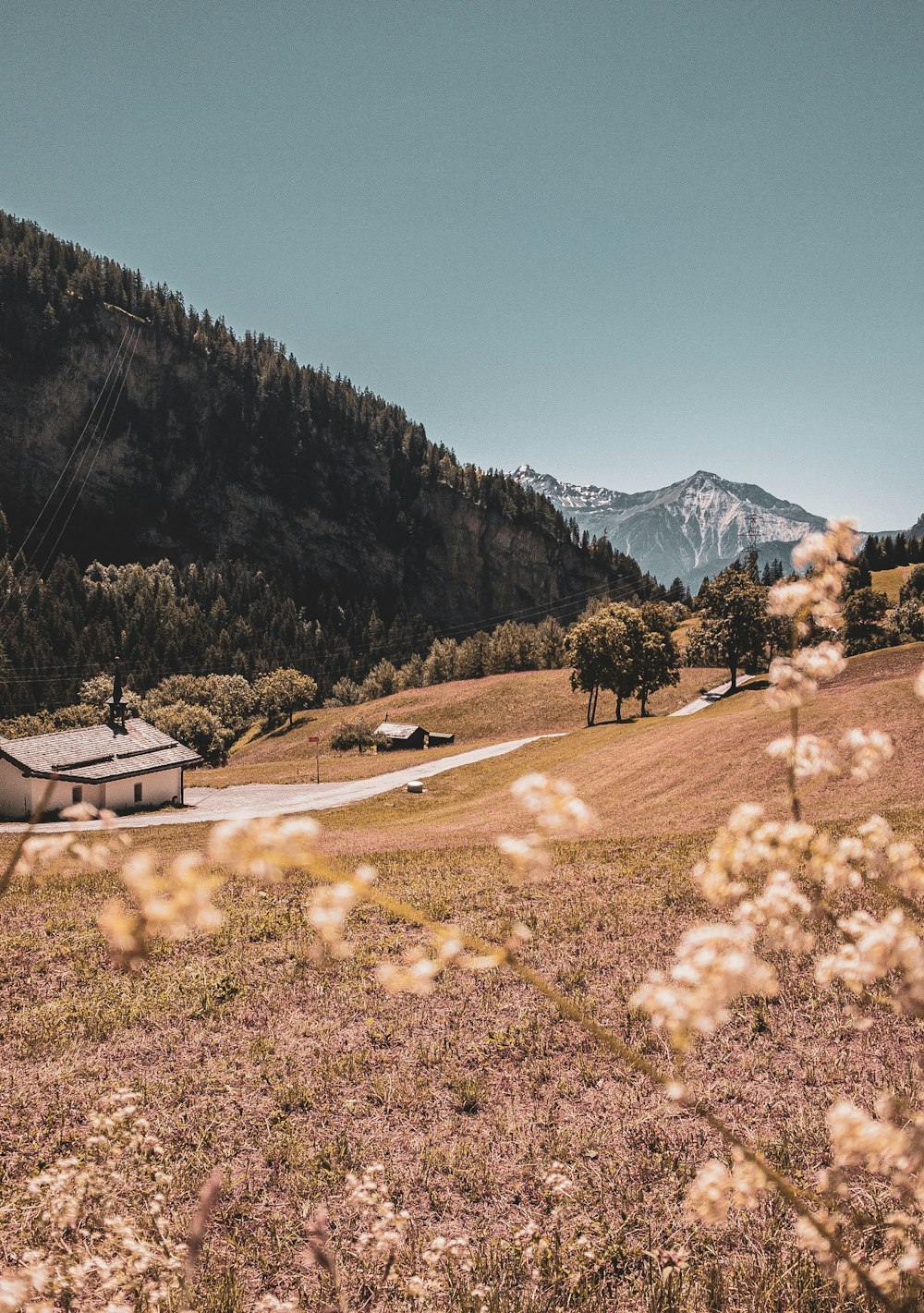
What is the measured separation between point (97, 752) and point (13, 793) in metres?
5.44

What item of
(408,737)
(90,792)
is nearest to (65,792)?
(90,792)

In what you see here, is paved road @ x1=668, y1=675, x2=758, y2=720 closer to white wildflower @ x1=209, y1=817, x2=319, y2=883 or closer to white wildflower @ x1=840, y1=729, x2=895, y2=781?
white wildflower @ x1=840, y1=729, x2=895, y2=781

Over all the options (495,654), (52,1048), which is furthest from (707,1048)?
(495,654)

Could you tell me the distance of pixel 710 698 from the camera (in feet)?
283

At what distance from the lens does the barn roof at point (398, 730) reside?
75.6m

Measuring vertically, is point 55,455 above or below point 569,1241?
above

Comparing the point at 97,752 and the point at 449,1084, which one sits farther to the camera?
the point at 97,752

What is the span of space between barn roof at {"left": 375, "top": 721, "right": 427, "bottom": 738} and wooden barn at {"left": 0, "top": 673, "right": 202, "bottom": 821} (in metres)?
27.6

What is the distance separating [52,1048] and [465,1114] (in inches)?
221

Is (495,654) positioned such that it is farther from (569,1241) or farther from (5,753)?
(569,1241)

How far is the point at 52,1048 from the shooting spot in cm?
889

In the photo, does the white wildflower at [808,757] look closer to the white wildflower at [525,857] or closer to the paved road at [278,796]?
the white wildflower at [525,857]

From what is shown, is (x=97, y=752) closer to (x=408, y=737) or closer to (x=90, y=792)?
(x=90, y=792)

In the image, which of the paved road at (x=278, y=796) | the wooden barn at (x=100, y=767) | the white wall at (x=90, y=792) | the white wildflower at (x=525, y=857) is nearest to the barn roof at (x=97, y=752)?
the wooden barn at (x=100, y=767)
